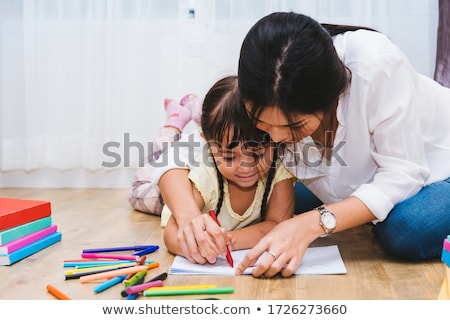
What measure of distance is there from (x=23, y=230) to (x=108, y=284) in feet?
1.07

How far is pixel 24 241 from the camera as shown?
1192 millimetres

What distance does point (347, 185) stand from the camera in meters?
1.21

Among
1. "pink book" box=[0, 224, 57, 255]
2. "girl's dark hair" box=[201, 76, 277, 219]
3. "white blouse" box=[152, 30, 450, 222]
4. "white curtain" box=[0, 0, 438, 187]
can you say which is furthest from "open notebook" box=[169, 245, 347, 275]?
"white curtain" box=[0, 0, 438, 187]

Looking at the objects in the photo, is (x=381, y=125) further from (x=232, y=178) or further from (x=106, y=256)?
(x=106, y=256)

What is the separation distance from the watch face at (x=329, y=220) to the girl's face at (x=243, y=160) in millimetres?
200

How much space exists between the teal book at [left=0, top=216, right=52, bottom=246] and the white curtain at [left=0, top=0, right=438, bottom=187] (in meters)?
0.86

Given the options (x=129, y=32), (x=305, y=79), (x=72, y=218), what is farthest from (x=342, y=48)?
(x=129, y=32)

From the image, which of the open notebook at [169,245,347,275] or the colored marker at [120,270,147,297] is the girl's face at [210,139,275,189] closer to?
the open notebook at [169,245,347,275]

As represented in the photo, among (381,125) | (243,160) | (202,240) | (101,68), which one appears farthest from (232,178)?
(101,68)

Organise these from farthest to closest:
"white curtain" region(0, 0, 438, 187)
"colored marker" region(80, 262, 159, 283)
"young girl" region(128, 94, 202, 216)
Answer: "white curtain" region(0, 0, 438, 187) → "young girl" region(128, 94, 202, 216) → "colored marker" region(80, 262, 159, 283)

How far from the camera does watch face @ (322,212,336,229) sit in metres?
1.03

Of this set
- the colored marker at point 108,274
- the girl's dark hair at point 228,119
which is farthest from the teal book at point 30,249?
the girl's dark hair at point 228,119

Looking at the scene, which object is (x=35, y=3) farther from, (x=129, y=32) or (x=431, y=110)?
(x=431, y=110)
